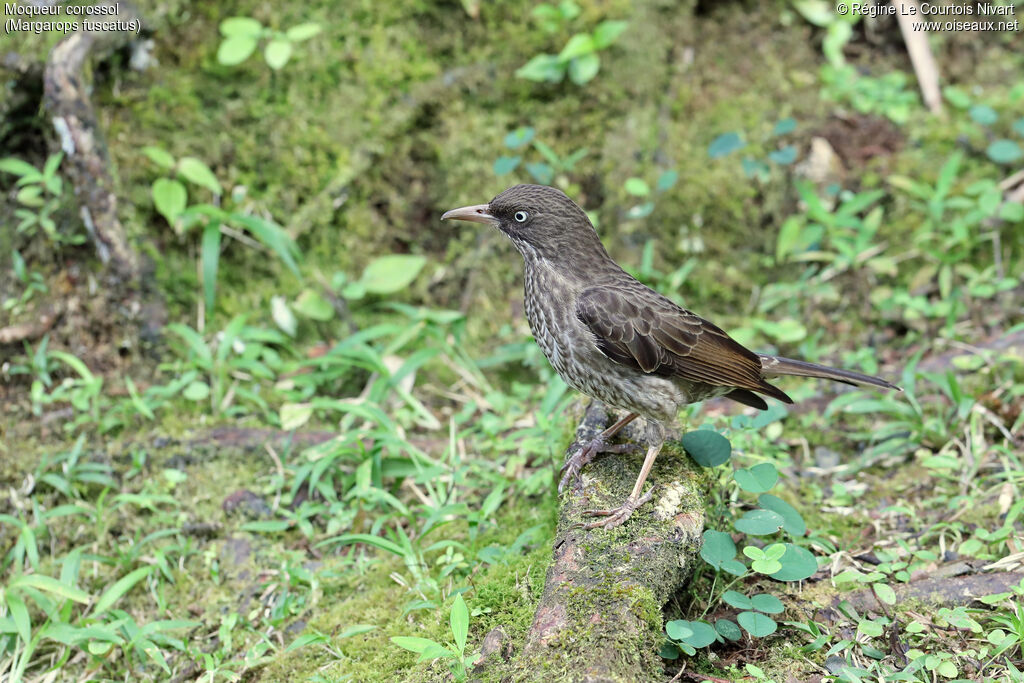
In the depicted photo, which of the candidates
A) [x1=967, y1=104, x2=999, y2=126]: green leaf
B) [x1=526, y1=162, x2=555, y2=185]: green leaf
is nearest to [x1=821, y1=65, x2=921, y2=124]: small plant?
[x1=967, y1=104, x2=999, y2=126]: green leaf

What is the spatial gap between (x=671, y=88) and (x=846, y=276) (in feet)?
6.94

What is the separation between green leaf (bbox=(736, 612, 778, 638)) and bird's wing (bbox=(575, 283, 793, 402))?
3.91 ft

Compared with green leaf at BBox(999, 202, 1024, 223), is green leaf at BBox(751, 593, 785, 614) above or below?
above

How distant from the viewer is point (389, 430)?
5.14 m

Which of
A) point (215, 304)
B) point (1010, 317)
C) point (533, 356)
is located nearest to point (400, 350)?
point (533, 356)

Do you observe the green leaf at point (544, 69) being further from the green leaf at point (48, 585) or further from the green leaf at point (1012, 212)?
the green leaf at point (48, 585)

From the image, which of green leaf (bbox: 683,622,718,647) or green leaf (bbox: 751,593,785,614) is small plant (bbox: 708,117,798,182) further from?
green leaf (bbox: 683,622,718,647)

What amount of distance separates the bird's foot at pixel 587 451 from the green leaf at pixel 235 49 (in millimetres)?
3806

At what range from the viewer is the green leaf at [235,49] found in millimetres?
6047

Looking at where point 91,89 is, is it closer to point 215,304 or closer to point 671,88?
point 215,304

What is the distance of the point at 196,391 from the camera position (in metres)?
5.50

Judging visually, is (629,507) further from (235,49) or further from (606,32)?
(235,49)

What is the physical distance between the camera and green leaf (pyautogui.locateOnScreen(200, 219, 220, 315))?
5.78 m

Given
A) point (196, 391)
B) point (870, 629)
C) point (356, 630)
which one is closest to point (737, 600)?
point (870, 629)
